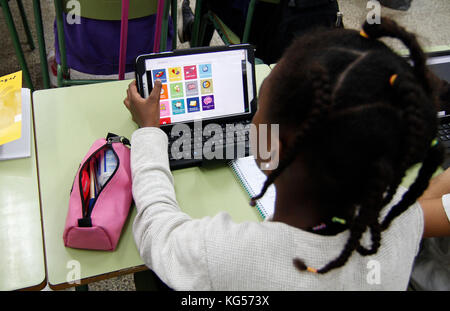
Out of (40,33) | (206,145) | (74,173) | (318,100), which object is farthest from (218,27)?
(318,100)

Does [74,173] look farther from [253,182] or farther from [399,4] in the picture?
[399,4]

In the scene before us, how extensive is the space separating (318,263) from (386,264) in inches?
4.8

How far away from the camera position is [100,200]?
76 centimetres

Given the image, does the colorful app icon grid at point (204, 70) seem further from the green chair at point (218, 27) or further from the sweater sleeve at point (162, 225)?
the green chair at point (218, 27)

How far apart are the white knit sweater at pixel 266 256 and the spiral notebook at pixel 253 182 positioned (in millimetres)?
224

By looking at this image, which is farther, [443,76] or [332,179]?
[443,76]

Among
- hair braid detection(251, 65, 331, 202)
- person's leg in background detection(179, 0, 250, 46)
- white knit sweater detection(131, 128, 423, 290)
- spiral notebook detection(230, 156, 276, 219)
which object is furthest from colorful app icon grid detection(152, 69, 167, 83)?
person's leg in background detection(179, 0, 250, 46)

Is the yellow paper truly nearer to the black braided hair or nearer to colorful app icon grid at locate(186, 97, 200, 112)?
colorful app icon grid at locate(186, 97, 200, 112)

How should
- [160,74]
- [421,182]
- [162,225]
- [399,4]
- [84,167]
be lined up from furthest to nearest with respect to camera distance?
[399,4] → [160,74] → [84,167] → [162,225] → [421,182]

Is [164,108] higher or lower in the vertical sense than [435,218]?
higher

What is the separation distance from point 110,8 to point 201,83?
68cm

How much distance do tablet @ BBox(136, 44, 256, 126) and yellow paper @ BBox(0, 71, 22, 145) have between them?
30cm

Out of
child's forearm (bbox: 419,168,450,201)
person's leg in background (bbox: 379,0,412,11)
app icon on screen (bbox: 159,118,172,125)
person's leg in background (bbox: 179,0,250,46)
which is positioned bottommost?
child's forearm (bbox: 419,168,450,201)

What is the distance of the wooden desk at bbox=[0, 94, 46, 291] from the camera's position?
71 centimetres
